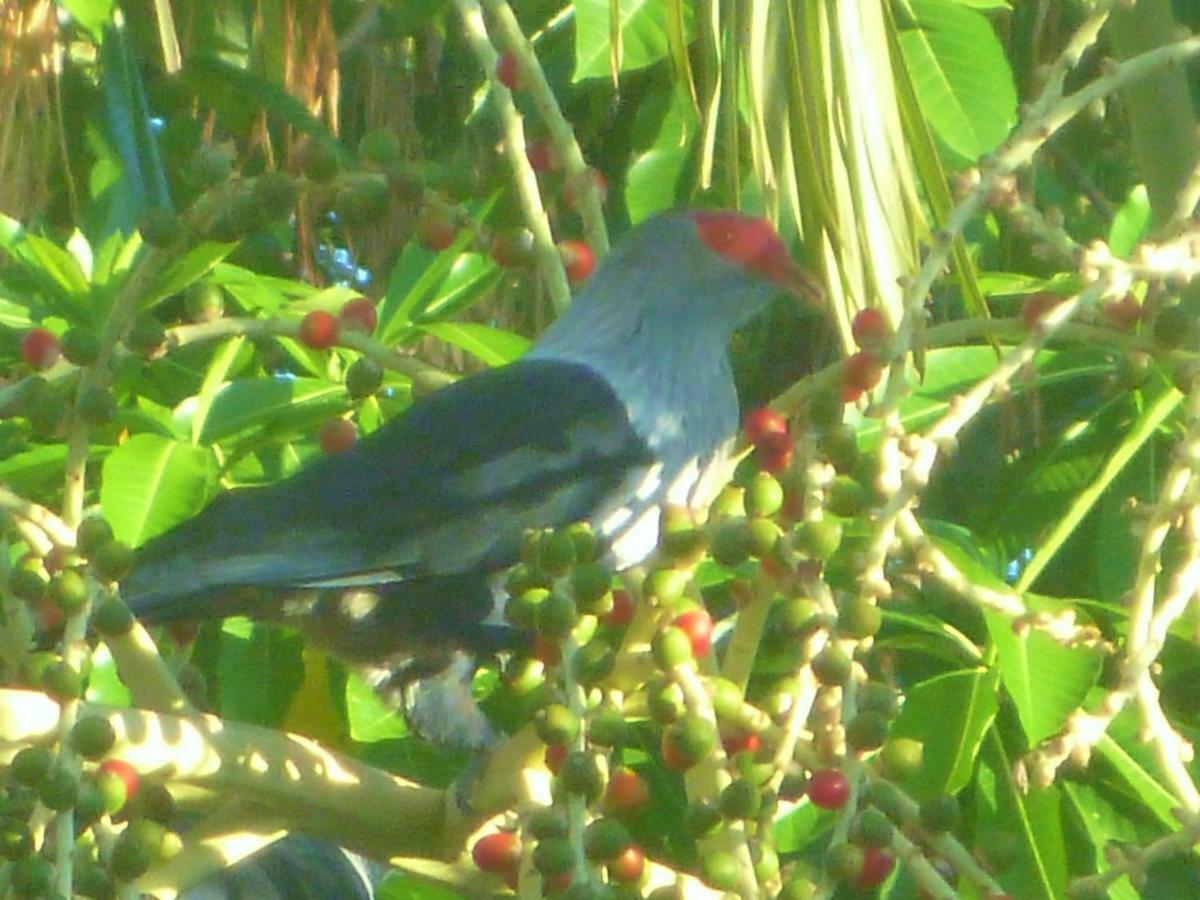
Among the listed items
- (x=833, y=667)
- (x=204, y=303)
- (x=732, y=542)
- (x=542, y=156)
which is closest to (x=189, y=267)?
(x=204, y=303)

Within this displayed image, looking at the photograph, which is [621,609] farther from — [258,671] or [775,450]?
[258,671]

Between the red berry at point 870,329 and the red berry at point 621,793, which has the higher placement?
the red berry at point 870,329

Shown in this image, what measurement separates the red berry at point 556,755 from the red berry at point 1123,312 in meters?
0.51

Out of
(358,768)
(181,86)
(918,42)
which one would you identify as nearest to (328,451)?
(358,768)

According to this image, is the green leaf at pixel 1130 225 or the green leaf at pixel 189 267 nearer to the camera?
the green leaf at pixel 189 267

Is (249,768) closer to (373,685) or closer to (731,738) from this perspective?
(731,738)

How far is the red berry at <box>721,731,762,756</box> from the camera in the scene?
111 cm

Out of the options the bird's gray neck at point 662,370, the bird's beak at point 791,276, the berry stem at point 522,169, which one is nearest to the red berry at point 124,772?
the berry stem at point 522,169

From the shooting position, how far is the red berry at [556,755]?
3.53 feet

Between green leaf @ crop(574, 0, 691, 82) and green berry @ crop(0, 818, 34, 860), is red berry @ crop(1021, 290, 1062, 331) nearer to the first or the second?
green berry @ crop(0, 818, 34, 860)

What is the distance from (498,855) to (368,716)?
0.81 m

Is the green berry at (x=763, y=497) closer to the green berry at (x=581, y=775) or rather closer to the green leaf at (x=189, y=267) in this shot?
the green berry at (x=581, y=775)

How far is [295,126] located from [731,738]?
Answer: 53.1 inches

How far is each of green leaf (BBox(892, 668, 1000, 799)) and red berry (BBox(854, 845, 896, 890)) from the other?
1.44 feet
